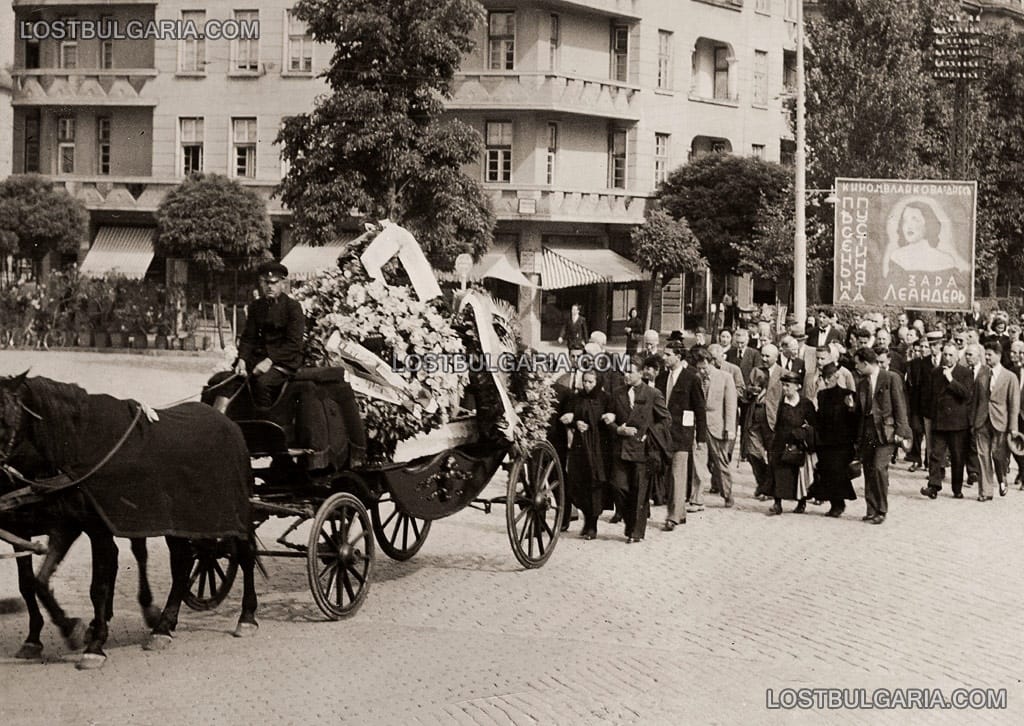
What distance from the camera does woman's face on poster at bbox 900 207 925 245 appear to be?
1037 inches

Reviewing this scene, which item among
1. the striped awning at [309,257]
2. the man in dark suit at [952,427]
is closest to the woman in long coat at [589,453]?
the man in dark suit at [952,427]

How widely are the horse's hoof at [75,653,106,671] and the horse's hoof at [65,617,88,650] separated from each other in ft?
0.90

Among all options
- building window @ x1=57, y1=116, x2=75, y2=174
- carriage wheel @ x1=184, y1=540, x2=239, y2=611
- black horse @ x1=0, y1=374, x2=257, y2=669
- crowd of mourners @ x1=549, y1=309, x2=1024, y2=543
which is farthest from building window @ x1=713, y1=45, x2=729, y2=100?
black horse @ x1=0, y1=374, x2=257, y2=669

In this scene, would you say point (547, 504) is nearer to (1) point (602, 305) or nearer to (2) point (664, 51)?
(1) point (602, 305)

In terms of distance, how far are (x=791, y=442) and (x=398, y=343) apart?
668cm

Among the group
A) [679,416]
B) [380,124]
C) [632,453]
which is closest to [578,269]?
[380,124]

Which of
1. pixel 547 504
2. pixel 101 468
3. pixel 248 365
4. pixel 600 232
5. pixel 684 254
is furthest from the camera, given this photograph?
pixel 600 232

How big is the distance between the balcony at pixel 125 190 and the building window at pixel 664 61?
1313cm

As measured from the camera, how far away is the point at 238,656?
8688mm

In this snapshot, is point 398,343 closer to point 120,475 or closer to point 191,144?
point 120,475

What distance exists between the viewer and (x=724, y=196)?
44.3m

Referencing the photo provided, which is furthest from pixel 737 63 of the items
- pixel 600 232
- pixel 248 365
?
pixel 248 365

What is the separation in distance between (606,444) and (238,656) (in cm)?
605

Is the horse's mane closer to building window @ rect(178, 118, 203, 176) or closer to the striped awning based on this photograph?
the striped awning
